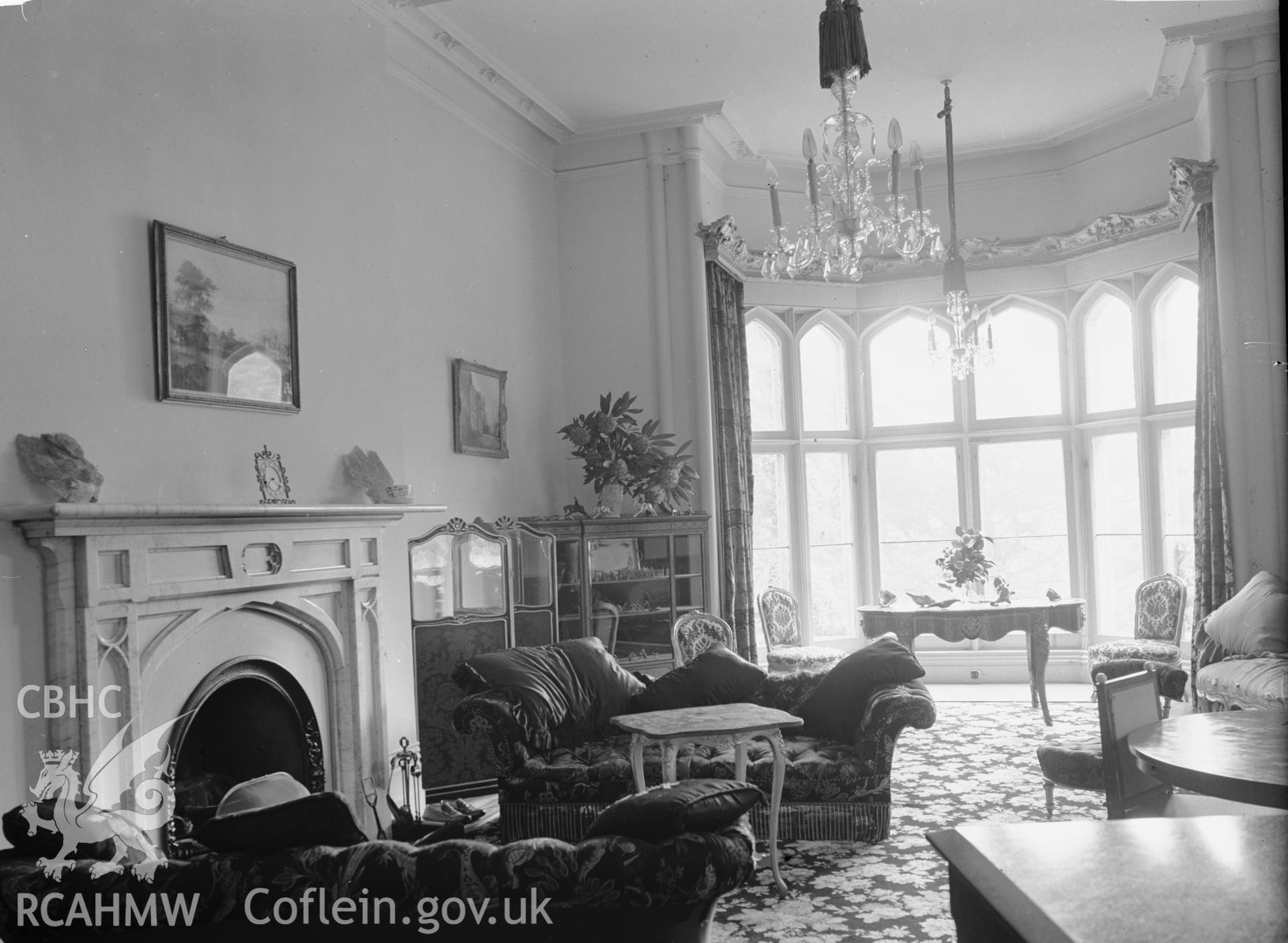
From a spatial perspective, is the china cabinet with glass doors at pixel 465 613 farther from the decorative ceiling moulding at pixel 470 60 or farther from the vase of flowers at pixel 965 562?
Answer: the vase of flowers at pixel 965 562

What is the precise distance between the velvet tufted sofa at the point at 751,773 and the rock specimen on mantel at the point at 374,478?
0.99 meters

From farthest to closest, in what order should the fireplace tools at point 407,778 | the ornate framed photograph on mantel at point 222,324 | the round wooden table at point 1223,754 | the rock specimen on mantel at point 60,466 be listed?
the fireplace tools at point 407,778 → the ornate framed photograph on mantel at point 222,324 → the rock specimen on mantel at point 60,466 → the round wooden table at point 1223,754

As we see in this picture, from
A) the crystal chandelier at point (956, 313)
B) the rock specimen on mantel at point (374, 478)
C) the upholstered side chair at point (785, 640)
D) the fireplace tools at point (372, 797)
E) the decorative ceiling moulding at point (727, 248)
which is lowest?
the fireplace tools at point (372, 797)

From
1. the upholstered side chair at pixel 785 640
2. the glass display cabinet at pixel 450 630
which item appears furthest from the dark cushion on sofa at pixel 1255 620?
the glass display cabinet at pixel 450 630

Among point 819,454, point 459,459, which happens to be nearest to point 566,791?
point 459,459

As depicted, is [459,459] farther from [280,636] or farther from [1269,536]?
[1269,536]

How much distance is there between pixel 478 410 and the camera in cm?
633

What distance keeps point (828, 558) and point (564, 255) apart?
3.30m

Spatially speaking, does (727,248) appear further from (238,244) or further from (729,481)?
(238,244)

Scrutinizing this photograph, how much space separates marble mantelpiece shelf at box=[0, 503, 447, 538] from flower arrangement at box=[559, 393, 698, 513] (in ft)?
7.32

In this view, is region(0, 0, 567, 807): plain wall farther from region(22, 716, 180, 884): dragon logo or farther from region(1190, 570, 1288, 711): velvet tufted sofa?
region(1190, 570, 1288, 711): velvet tufted sofa

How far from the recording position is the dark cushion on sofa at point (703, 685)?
5.09 meters

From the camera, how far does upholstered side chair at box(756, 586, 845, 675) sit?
7.17 metres

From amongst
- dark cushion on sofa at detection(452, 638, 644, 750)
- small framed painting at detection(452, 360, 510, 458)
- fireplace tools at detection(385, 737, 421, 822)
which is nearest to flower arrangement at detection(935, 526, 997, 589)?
dark cushion on sofa at detection(452, 638, 644, 750)
